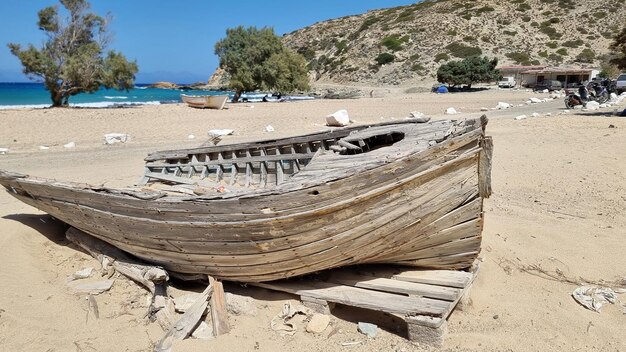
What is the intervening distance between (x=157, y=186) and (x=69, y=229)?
1635 millimetres

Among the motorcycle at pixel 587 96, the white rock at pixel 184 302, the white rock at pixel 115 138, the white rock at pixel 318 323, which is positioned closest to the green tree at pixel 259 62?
the white rock at pixel 115 138

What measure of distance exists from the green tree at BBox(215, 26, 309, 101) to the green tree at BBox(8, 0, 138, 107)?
34.2ft

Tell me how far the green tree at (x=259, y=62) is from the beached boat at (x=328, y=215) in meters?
33.7

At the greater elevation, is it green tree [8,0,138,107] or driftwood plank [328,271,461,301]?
green tree [8,0,138,107]

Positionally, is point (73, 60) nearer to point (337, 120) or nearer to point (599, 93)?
point (337, 120)

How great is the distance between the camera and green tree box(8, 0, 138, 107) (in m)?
26.0

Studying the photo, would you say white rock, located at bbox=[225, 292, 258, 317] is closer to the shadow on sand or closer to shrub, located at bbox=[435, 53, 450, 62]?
the shadow on sand

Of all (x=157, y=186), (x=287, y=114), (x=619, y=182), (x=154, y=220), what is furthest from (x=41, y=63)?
(x=619, y=182)

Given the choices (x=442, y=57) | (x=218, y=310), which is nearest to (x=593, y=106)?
(x=218, y=310)

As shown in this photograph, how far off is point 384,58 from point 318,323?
2435 inches

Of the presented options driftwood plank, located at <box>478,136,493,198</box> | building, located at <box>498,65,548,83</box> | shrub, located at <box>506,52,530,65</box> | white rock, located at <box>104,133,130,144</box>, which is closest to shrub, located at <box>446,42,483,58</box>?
shrub, located at <box>506,52,530,65</box>

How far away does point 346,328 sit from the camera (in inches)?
169

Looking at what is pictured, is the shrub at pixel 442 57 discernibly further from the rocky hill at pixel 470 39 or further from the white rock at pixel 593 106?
the white rock at pixel 593 106

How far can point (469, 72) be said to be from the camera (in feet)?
151
